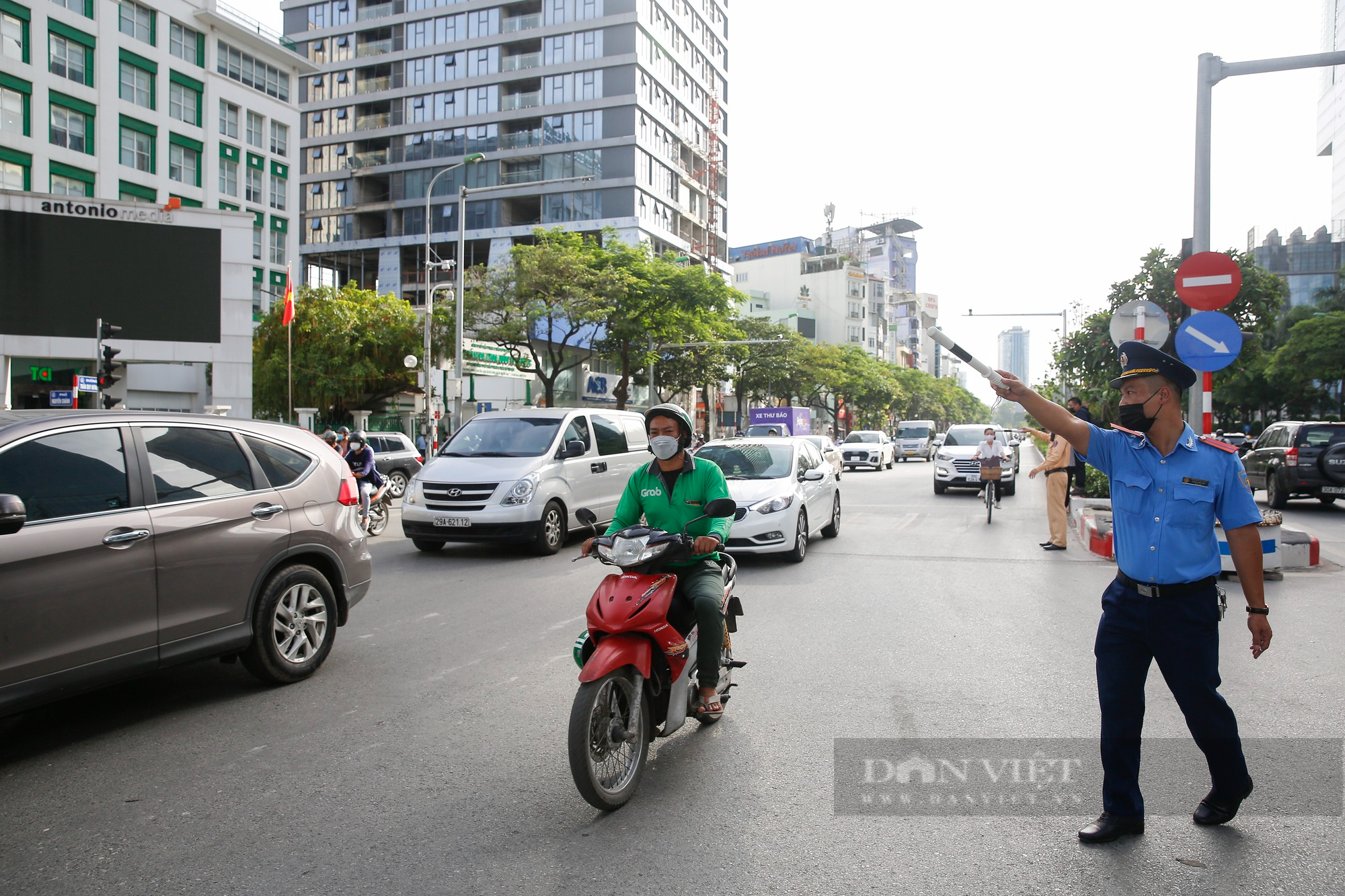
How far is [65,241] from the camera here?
2514 centimetres

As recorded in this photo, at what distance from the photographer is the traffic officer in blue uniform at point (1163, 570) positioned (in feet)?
10.7

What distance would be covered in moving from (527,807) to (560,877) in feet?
2.10

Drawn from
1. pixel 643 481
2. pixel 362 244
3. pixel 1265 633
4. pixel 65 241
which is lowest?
pixel 1265 633

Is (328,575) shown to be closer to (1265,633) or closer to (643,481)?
(643,481)

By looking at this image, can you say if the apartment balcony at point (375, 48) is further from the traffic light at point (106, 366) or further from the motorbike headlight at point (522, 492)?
the motorbike headlight at point (522, 492)

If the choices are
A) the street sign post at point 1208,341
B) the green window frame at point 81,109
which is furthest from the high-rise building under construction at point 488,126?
the street sign post at point 1208,341

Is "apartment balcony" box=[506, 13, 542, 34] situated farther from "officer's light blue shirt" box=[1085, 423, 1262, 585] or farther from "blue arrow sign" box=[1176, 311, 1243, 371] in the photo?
"officer's light blue shirt" box=[1085, 423, 1262, 585]

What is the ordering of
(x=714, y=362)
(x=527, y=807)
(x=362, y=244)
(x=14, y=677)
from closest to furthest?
(x=527, y=807)
(x=14, y=677)
(x=714, y=362)
(x=362, y=244)

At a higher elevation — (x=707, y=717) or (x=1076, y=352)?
(x=1076, y=352)

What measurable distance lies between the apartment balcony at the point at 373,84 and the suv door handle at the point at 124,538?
218 feet

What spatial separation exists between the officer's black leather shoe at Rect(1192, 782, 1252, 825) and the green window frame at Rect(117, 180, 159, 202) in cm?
4624

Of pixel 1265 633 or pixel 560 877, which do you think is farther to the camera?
pixel 1265 633

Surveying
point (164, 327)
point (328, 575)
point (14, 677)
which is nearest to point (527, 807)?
point (14, 677)

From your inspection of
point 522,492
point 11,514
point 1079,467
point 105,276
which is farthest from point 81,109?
point 11,514
